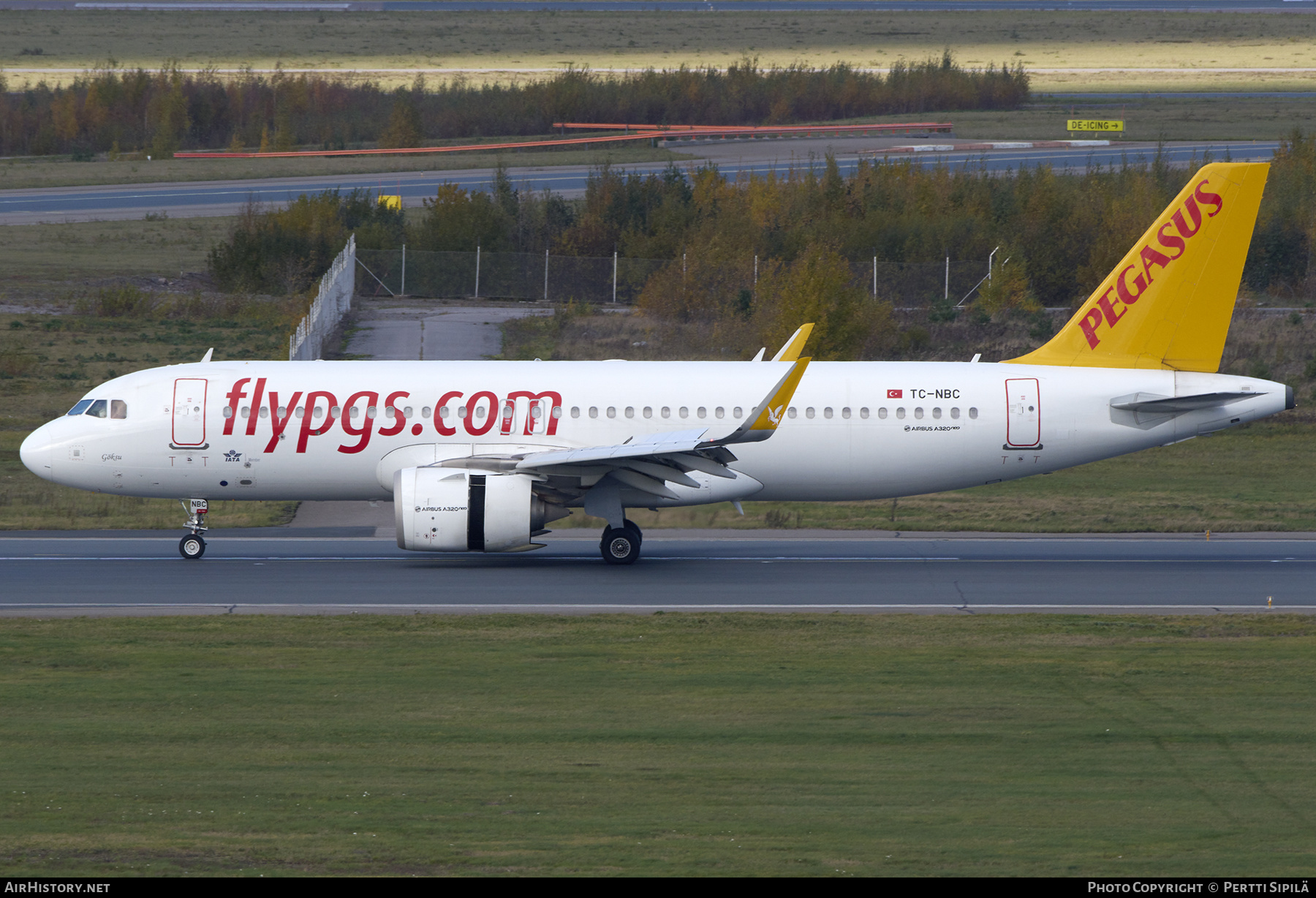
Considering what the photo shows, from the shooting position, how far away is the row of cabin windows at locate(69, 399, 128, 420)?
28766 mm

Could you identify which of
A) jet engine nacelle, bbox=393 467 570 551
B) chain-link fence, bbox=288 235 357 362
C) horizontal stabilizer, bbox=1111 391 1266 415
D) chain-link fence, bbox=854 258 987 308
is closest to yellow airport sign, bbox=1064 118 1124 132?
chain-link fence, bbox=854 258 987 308

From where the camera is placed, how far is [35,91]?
109250 mm

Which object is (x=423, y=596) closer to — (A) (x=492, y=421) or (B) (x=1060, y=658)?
(A) (x=492, y=421)

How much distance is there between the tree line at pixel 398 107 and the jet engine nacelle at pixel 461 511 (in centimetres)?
7111

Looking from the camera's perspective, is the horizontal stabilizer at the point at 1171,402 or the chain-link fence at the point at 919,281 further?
the chain-link fence at the point at 919,281

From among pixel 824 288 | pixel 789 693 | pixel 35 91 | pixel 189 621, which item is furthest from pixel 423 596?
pixel 35 91

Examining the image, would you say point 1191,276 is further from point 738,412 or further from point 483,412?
point 483,412

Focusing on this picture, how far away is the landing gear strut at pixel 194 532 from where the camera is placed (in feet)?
94.2

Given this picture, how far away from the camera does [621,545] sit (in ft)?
92.9

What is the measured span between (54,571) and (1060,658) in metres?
17.8

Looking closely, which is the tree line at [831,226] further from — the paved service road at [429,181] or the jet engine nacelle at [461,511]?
the jet engine nacelle at [461,511]

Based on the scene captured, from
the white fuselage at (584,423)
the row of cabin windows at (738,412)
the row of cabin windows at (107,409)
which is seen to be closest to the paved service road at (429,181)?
the white fuselage at (584,423)

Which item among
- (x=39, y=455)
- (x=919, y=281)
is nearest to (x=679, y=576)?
(x=39, y=455)

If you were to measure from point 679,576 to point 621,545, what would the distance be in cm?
139
